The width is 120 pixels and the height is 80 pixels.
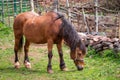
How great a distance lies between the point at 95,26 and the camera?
42.7 ft

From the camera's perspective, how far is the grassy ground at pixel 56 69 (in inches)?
309

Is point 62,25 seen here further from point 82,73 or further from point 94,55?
point 94,55

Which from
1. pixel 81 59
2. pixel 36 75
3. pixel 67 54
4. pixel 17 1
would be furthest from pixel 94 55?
pixel 17 1

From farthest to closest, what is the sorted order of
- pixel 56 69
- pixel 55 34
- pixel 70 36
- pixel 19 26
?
pixel 19 26, pixel 56 69, pixel 55 34, pixel 70 36

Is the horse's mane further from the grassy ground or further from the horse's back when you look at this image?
the grassy ground

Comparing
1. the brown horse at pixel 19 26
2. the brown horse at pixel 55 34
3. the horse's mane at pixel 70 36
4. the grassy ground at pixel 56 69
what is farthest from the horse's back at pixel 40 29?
the grassy ground at pixel 56 69

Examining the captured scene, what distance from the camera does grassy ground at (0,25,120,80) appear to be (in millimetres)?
7859

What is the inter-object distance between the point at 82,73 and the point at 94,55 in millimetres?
2287

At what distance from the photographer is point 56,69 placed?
8852 millimetres

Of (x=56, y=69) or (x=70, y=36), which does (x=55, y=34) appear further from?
(x=56, y=69)

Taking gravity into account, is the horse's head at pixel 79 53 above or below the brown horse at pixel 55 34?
below

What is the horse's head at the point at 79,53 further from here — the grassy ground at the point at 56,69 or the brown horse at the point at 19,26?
the brown horse at the point at 19,26

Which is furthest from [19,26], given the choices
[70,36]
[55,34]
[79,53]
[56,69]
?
[79,53]

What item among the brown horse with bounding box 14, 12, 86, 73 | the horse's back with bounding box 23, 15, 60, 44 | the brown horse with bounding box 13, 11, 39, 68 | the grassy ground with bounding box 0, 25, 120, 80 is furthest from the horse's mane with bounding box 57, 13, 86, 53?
the brown horse with bounding box 13, 11, 39, 68
